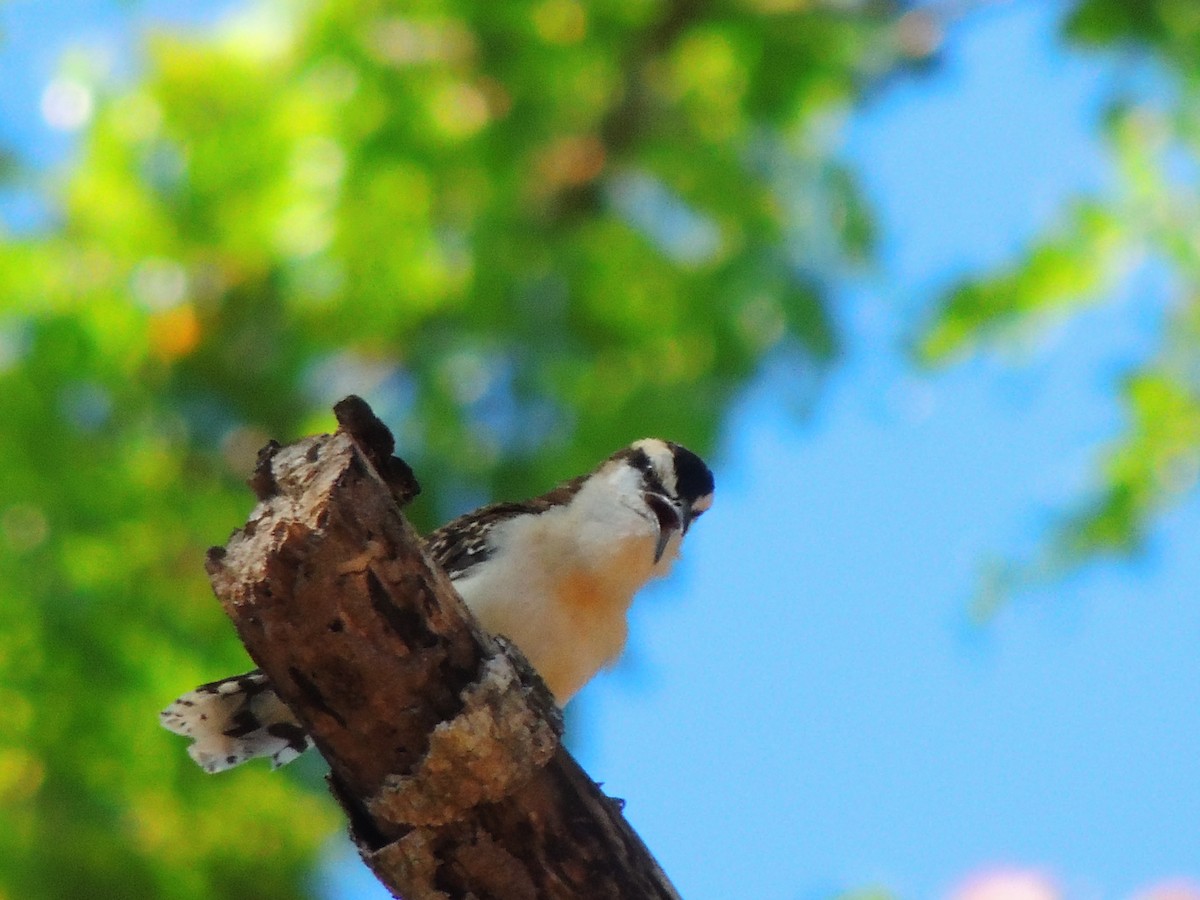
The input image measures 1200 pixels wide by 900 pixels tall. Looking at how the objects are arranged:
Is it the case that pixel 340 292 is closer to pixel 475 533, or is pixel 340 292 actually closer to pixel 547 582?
pixel 475 533

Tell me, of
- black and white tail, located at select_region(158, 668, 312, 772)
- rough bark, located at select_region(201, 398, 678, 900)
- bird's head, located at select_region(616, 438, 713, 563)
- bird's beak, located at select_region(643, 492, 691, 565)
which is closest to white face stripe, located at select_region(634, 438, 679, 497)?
bird's head, located at select_region(616, 438, 713, 563)

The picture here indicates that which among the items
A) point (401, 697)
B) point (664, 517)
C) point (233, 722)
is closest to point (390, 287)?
point (664, 517)

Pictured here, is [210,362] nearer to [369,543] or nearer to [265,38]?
[265,38]

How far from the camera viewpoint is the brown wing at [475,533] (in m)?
3.90

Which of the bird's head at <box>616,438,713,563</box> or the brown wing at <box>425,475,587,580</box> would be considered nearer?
the brown wing at <box>425,475,587,580</box>

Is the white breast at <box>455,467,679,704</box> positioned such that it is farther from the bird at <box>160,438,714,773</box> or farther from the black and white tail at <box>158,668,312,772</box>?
the black and white tail at <box>158,668,312,772</box>

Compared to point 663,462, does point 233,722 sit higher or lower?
lower

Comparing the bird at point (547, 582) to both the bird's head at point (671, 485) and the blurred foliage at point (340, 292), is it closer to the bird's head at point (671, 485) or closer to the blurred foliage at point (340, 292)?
the bird's head at point (671, 485)

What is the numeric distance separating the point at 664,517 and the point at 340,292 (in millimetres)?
3153

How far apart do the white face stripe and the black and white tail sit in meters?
1.27

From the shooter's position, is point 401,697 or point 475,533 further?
point 475,533

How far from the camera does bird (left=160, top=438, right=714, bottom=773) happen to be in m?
3.65

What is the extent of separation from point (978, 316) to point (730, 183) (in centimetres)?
155

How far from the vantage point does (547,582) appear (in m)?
3.80
